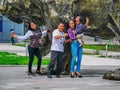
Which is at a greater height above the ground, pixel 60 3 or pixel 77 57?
A: pixel 60 3

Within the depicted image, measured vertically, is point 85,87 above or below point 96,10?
below

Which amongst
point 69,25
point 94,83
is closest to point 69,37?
point 69,25

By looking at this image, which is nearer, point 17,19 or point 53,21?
point 53,21

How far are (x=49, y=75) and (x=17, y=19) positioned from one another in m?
2.98

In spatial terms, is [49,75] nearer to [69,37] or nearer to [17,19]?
[69,37]

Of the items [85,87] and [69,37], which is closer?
[85,87]

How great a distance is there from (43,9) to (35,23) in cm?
140

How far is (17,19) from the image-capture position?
17141 mm

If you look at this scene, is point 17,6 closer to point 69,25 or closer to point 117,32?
point 69,25

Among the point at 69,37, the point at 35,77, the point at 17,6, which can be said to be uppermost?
the point at 17,6

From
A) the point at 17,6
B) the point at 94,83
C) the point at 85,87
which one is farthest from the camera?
the point at 17,6

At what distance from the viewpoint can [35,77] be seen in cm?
1526

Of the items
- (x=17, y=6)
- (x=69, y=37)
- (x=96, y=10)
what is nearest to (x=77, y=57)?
(x=69, y=37)

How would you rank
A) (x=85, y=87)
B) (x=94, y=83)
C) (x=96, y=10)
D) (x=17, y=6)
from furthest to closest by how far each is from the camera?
(x=17, y=6)
(x=96, y=10)
(x=94, y=83)
(x=85, y=87)
